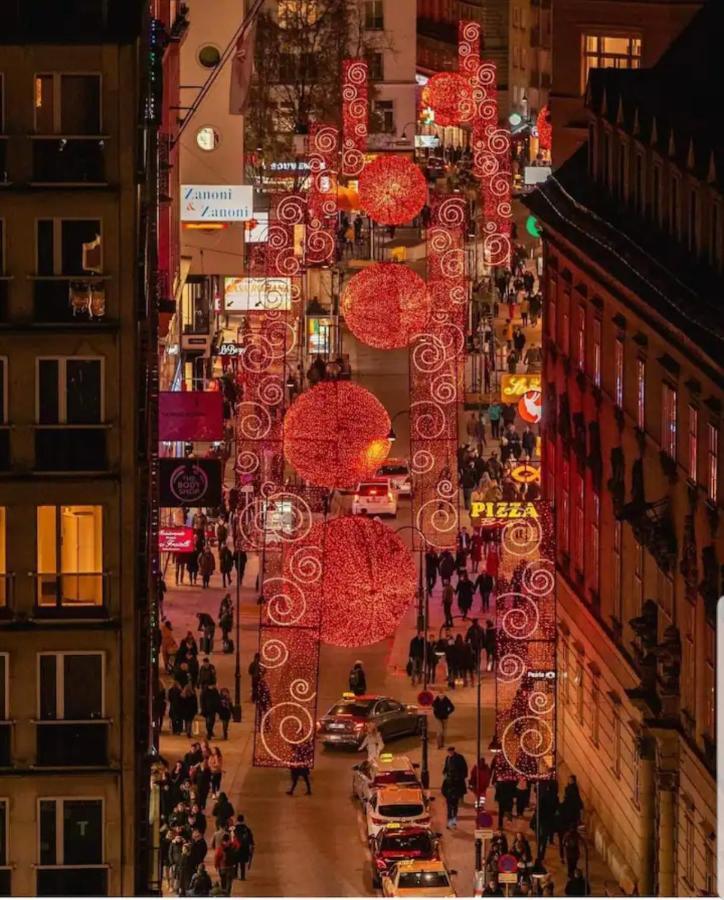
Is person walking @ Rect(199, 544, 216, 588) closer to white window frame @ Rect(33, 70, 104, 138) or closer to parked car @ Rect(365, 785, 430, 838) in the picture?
parked car @ Rect(365, 785, 430, 838)

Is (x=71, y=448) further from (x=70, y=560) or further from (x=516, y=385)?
(x=516, y=385)

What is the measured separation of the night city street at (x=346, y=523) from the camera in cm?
4969

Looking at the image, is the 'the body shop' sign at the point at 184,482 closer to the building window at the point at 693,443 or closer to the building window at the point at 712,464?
the building window at the point at 693,443

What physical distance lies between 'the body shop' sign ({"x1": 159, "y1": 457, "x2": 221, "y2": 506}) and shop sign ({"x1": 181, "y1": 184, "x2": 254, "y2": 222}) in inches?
1691

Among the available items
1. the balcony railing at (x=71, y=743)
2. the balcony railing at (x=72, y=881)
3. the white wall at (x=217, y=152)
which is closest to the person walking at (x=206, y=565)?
the white wall at (x=217, y=152)

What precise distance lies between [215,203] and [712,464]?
4768 centimetres

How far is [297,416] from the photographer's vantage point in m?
80.4

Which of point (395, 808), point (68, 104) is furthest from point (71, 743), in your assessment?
point (395, 808)

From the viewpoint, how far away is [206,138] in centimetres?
11169

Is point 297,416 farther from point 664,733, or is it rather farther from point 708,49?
point 664,733

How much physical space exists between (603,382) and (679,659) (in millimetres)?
10713

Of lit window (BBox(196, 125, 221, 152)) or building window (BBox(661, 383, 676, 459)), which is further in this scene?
lit window (BBox(196, 125, 221, 152))

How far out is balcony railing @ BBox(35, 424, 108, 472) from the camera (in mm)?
49750

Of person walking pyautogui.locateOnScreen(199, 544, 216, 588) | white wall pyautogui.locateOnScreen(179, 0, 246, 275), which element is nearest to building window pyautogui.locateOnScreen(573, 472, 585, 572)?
person walking pyautogui.locateOnScreen(199, 544, 216, 588)
